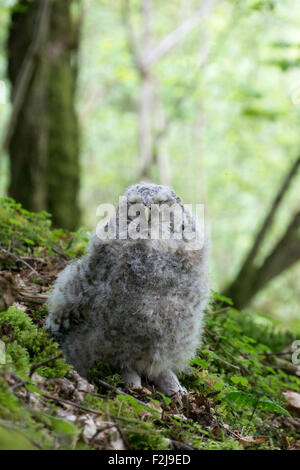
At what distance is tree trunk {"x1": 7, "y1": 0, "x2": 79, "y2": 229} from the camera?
22.9ft

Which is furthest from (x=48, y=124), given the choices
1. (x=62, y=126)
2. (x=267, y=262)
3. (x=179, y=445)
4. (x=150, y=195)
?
(x=179, y=445)

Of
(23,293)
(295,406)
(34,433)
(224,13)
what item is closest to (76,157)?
(23,293)

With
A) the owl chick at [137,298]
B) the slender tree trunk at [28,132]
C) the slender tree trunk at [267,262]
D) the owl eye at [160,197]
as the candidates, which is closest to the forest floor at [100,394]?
the owl chick at [137,298]

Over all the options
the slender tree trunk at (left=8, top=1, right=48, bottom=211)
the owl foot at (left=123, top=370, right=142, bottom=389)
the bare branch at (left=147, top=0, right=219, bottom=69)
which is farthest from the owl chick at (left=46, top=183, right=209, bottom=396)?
the bare branch at (left=147, top=0, right=219, bottom=69)

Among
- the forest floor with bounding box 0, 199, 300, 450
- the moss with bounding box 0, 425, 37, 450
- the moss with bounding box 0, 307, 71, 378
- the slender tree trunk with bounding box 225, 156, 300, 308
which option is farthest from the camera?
the slender tree trunk with bounding box 225, 156, 300, 308

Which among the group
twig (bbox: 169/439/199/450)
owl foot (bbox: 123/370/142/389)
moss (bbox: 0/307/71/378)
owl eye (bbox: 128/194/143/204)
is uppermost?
owl eye (bbox: 128/194/143/204)

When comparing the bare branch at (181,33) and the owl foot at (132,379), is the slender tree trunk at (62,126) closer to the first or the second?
the bare branch at (181,33)

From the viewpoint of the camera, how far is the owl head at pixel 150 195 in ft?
9.92

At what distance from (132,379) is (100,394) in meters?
0.34

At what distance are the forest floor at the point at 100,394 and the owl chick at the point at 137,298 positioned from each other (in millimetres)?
142

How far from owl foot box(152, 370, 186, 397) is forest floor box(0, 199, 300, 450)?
0.22 feet

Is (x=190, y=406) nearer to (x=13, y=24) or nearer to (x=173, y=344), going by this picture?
(x=173, y=344)

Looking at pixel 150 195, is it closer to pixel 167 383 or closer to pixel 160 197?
pixel 160 197

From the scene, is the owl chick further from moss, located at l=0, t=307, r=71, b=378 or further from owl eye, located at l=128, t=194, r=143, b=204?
moss, located at l=0, t=307, r=71, b=378
